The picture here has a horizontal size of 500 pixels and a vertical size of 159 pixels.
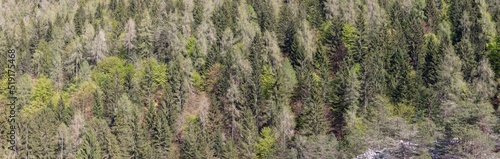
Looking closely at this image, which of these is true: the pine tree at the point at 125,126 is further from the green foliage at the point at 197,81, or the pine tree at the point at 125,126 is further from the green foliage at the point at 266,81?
the green foliage at the point at 266,81

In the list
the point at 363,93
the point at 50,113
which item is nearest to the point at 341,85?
the point at 363,93

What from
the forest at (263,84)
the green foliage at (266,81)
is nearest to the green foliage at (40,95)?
the forest at (263,84)

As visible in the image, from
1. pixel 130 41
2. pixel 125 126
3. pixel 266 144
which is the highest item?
pixel 130 41

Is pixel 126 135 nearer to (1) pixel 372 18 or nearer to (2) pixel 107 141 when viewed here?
(2) pixel 107 141

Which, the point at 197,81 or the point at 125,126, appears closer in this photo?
the point at 125,126

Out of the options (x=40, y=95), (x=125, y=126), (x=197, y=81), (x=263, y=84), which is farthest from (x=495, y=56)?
(x=40, y=95)

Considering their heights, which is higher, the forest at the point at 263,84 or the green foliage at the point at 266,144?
the forest at the point at 263,84

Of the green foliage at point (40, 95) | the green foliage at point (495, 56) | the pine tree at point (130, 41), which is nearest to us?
the green foliage at point (495, 56)

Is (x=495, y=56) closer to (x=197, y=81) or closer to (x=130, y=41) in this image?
(x=197, y=81)
